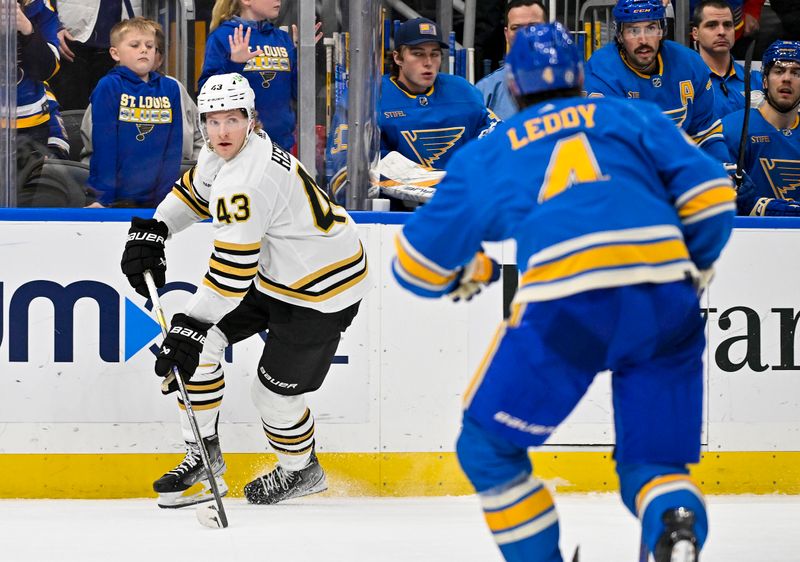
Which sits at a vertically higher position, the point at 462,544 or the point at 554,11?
the point at 554,11

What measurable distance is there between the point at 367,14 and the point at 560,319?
8.07 ft

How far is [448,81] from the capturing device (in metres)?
4.83

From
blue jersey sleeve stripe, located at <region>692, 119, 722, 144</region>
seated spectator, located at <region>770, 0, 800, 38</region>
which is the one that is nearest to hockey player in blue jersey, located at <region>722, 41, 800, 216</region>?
blue jersey sleeve stripe, located at <region>692, 119, 722, 144</region>

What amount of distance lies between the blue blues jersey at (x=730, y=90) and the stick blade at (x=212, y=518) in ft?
8.51

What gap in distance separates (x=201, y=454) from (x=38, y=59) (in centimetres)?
151

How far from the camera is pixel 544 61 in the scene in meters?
2.45

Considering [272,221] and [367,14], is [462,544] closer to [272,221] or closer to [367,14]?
[272,221]

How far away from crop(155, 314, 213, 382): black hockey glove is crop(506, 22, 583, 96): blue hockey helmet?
1521mm

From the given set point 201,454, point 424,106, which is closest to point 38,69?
point 424,106

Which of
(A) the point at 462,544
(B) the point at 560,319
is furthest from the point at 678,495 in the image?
(A) the point at 462,544

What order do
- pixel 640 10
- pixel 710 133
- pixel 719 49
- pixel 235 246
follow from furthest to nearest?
pixel 719 49 < pixel 710 133 < pixel 640 10 < pixel 235 246

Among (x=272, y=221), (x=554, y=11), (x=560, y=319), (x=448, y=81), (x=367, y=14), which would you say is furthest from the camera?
(x=554, y=11)

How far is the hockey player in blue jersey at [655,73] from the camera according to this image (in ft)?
15.5

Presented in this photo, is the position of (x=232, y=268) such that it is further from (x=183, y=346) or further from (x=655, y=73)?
(x=655, y=73)
